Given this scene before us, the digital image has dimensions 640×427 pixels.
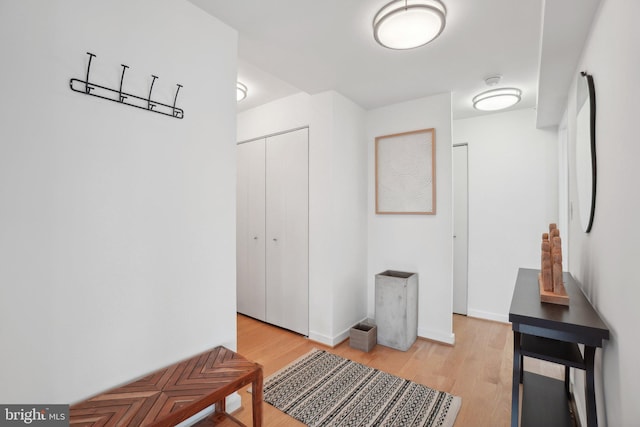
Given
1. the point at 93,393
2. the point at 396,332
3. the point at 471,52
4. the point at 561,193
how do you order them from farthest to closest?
1. the point at 561,193
2. the point at 396,332
3. the point at 471,52
4. the point at 93,393

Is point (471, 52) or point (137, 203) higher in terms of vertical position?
point (471, 52)

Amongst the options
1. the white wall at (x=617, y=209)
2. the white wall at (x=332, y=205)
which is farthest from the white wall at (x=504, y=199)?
the white wall at (x=617, y=209)

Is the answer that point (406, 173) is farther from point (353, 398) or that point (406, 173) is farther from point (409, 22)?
point (353, 398)

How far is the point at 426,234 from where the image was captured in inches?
125

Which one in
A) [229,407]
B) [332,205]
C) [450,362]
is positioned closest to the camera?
[229,407]

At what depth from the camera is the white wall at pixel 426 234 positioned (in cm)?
306

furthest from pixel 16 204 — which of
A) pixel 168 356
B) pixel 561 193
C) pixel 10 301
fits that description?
pixel 561 193

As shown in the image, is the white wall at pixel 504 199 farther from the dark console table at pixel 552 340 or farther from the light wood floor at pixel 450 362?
the dark console table at pixel 552 340

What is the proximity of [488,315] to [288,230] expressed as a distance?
2603mm

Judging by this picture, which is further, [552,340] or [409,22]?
[409,22]

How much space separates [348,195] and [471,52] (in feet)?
5.31

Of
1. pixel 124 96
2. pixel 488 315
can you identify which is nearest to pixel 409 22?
pixel 124 96

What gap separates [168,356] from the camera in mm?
1671

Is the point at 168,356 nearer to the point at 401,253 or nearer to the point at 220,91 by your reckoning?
the point at 220,91
